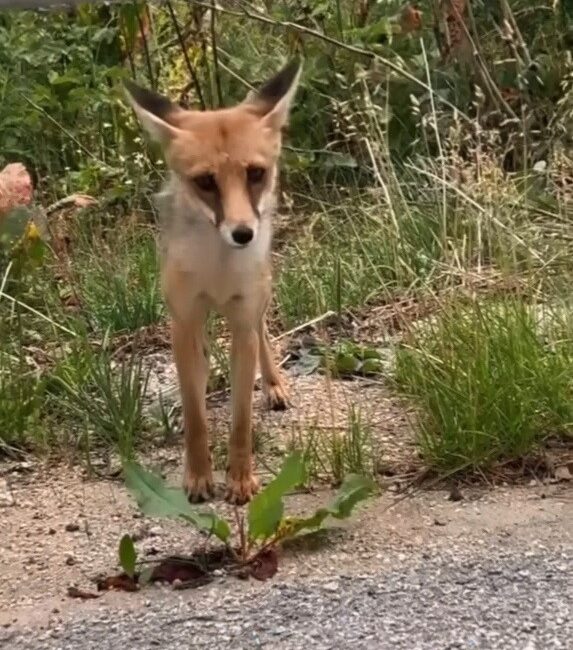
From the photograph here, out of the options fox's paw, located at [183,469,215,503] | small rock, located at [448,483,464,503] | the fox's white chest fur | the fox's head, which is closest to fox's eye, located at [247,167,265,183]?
the fox's head

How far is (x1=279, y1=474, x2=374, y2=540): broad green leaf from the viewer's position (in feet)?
12.4

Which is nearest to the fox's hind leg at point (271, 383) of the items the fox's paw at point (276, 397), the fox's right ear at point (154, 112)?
the fox's paw at point (276, 397)

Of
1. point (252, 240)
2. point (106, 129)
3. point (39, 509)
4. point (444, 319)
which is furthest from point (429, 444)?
point (106, 129)

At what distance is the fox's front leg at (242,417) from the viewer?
4.39 m

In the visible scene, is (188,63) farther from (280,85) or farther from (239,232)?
(239,232)

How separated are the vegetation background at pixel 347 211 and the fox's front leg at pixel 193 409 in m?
0.35

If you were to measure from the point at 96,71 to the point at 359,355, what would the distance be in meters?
3.86

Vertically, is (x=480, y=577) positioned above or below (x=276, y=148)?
below

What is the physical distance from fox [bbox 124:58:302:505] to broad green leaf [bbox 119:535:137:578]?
75 cm

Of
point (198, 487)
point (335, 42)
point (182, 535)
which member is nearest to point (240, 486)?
point (198, 487)

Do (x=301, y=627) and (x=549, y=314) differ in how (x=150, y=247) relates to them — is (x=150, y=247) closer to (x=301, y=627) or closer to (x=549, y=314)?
(x=549, y=314)

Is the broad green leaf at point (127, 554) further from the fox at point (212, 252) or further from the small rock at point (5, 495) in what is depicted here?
the small rock at point (5, 495)

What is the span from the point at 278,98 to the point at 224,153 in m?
0.53

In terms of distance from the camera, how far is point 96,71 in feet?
28.0
